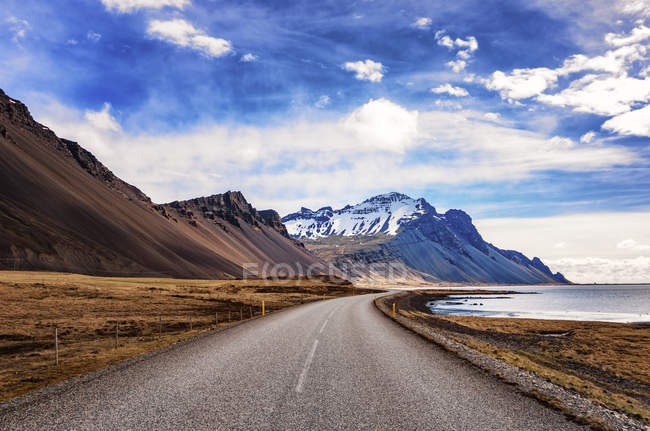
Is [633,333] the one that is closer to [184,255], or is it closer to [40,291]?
[40,291]

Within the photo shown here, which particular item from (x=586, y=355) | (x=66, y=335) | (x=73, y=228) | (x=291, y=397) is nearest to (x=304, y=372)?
(x=291, y=397)

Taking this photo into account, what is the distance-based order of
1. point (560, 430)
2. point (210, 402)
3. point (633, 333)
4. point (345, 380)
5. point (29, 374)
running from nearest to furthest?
point (560, 430) → point (210, 402) → point (345, 380) → point (29, 374) → point (633, 333)

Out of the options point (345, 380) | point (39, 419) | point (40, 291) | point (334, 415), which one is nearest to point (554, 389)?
point (345, 380)

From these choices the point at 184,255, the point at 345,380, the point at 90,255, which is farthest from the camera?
the point at 184,255

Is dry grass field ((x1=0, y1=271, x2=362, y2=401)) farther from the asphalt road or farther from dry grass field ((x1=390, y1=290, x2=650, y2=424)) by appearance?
dry grass field ((x1=390, y1=290, x2=650, y2=424))

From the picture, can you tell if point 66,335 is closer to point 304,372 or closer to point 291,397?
point 304,372

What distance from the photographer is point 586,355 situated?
2695 centimetres

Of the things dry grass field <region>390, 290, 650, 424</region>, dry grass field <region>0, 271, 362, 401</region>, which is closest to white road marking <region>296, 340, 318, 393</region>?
dry grass field <region>0, 271, 362, 401</region>

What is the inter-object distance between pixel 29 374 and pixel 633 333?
46.4m

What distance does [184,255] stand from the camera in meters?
147

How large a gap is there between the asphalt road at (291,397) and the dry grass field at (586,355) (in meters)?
3.39

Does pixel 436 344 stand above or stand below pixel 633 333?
above

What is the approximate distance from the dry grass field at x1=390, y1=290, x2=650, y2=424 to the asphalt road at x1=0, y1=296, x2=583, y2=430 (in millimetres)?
3394

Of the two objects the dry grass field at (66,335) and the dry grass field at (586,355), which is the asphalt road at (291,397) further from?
the dry grass field at (586,355)
